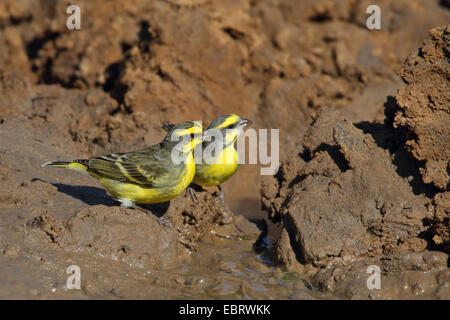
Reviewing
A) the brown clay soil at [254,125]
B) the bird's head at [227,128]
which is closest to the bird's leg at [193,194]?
the brown clay soil at [254,125]

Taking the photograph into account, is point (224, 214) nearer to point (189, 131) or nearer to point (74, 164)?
point (189, 131)

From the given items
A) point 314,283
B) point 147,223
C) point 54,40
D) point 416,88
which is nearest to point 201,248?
point 147,223

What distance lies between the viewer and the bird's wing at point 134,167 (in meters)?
7.16

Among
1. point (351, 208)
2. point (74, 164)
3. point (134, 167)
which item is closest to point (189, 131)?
point (134, 167)

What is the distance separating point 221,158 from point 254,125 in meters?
3.17

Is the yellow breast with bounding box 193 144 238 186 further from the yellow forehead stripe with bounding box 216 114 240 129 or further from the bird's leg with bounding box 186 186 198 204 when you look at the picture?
the yellow forehead stripe with bounding box 216 114 240 129

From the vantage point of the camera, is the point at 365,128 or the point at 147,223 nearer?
the point at 147,223

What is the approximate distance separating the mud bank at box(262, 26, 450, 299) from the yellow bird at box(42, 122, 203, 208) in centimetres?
139

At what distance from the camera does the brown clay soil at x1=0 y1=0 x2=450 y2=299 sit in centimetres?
623

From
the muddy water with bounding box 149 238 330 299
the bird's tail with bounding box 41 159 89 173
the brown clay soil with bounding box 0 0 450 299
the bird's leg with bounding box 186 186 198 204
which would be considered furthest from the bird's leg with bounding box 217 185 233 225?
the bird's tail with bounding box 41 159 89 173
